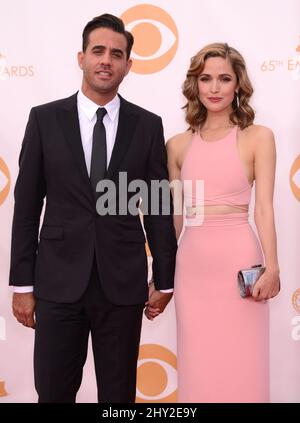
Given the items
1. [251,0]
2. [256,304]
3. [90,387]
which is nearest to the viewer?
[256,304]

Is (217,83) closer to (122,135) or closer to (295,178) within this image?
(122,135)

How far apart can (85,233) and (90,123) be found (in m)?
0.44

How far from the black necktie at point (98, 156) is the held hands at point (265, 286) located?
2.49ft

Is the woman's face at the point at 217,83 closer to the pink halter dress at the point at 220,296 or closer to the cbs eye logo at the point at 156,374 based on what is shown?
the pink halter dress at the point at 220,296

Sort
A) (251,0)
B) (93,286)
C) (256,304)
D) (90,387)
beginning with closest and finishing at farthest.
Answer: (93,286) → (256,304) → (251,0) → (90,387)

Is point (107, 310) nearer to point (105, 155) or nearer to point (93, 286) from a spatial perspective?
point (93, 286)

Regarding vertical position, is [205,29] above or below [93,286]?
above

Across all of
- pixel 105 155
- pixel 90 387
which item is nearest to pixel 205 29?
pixel 105 155

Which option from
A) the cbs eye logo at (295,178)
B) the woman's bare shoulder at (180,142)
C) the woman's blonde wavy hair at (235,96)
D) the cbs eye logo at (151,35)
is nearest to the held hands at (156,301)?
the woman's bare shoulder at (180,142)

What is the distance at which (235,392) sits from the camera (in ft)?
7.59

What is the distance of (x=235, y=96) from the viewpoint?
2.43m

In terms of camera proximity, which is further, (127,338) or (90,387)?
(90,387)

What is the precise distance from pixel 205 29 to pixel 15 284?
1797mm

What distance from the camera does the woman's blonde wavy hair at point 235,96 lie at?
7.66 ft
